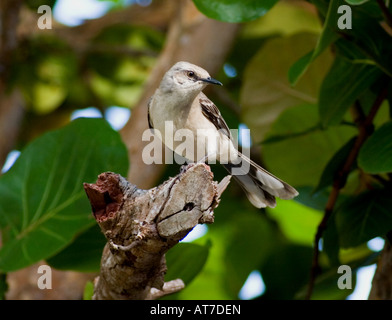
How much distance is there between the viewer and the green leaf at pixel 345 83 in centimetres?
245

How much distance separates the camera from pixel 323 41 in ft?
7.25

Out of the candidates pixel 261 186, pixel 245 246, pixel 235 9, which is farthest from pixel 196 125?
pixel 245 246

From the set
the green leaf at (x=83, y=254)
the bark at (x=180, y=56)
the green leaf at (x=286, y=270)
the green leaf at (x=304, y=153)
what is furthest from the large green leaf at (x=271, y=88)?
the green leaf at (x=83, y=254)

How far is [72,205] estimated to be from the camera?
249 centimetres

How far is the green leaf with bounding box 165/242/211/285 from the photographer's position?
2408 millimetres

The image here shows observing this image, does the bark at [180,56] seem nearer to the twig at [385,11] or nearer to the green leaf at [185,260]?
the green leaf at [185,260]

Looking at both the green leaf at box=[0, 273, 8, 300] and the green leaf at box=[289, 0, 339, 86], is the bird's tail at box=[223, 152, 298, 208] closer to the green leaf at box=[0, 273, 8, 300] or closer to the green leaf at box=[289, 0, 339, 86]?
the green leaf at box=[289, 0, 339, 86]

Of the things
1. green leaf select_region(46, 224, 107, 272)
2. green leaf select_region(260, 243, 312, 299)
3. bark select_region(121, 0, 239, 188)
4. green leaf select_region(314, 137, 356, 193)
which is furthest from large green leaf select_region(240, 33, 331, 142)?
green leaf select_region(46, 224, 107, 272)

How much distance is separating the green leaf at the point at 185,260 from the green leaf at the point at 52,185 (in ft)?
1.10

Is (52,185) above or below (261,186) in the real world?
above

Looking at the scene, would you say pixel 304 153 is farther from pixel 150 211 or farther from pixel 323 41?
pixel 150 211

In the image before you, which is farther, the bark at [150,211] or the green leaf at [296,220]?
the green leaf at [296,220]

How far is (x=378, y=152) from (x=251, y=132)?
1.02m
